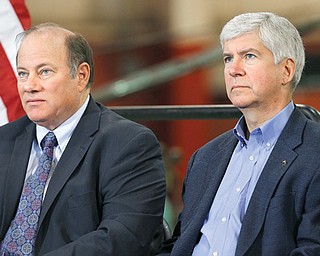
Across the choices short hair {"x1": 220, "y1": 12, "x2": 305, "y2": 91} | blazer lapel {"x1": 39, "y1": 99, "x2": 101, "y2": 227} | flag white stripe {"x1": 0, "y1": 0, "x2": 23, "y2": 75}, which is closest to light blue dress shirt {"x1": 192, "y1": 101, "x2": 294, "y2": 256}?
short hair {"x1": 220, "y1": 12, "x2": 305, "y2": 91}

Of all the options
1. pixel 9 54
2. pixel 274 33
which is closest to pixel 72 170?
pixel 274 33

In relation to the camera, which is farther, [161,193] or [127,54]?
[127,54]

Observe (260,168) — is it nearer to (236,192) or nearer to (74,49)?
(236,192)

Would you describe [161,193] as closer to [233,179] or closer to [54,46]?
[233,179]

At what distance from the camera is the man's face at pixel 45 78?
3.23 metres

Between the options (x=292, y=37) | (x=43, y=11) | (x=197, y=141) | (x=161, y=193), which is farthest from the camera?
(x=43, y=11)

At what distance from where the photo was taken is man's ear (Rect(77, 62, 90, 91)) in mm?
3281

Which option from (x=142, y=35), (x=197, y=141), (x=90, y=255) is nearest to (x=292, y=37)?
(x=90, y=255)

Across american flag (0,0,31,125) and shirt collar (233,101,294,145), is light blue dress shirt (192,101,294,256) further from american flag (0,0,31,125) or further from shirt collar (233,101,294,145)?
american flag (0,0,31,125)

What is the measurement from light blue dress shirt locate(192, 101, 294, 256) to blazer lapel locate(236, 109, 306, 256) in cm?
6

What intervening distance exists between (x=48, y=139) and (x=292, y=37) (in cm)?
90

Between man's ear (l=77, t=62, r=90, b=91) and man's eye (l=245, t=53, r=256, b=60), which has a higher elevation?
man's eye (l=245, t=53, r=256, b=60)

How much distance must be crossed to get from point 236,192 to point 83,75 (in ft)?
2.27

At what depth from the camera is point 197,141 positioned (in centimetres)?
735
